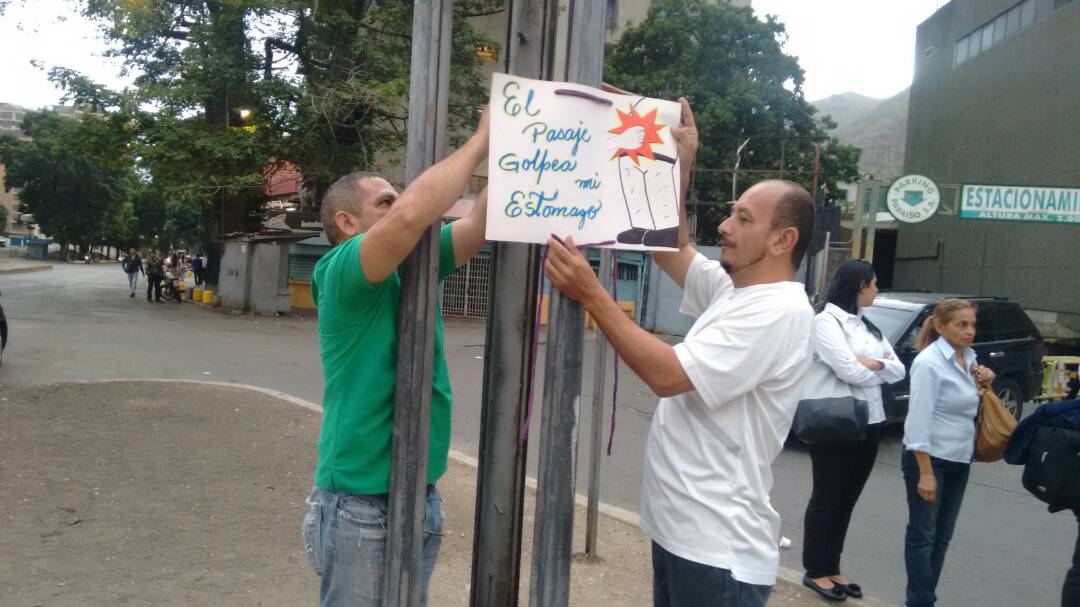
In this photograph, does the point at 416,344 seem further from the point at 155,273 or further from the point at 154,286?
the point at 154,286

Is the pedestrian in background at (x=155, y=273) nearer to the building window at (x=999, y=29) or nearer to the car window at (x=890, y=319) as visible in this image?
the car window at (x=890, y=319)

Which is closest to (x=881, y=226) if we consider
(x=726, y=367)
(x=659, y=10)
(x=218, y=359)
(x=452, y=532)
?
(x=659, y=10)

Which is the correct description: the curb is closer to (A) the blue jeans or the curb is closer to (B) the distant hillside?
(A) the blue jeans

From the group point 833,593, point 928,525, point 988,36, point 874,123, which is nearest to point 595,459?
point 833,593

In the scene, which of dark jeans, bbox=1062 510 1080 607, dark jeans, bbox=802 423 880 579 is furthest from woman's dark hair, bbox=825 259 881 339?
dark jeans, bbox=1062 510 1080 607

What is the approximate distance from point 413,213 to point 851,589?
3711 mm

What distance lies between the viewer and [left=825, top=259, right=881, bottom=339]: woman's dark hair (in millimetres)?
4594

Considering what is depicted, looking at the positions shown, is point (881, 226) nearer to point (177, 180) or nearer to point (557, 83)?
point (177, 180)

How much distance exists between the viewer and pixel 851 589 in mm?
4461

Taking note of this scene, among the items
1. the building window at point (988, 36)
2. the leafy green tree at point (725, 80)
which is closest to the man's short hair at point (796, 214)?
the building window at point (988, 36)

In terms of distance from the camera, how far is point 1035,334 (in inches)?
419

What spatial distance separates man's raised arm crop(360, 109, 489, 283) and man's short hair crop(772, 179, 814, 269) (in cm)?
87

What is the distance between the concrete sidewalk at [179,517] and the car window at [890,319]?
4914mm

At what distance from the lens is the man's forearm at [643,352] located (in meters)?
2.00
